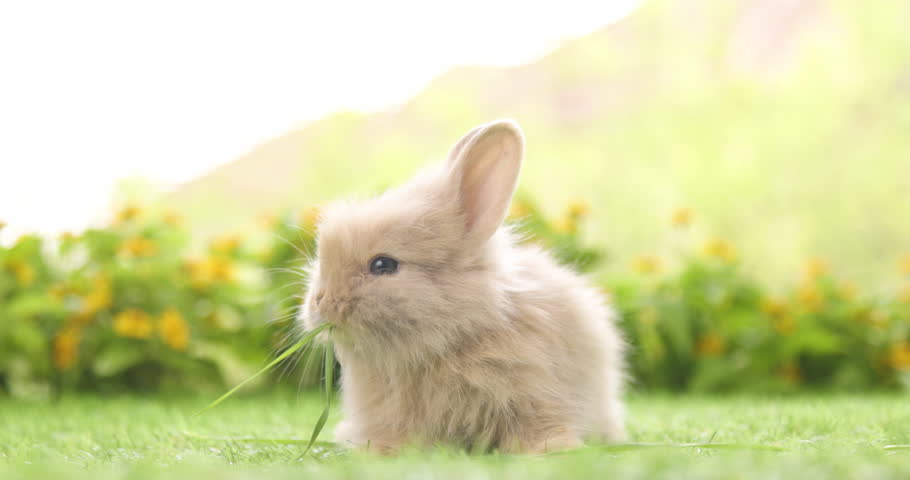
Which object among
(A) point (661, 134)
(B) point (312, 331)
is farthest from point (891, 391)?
(A) point (661, 134)

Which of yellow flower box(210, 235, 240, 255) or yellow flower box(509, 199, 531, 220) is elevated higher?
yellow flower box(210, 235, 240, 255)

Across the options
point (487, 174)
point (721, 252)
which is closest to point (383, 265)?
point (487, 174)

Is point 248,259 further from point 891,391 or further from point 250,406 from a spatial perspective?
point 891,391

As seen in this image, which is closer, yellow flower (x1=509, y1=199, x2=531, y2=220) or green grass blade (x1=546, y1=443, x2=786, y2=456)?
green grass blade (x1=546, y1=443, x2=786, y2=456)

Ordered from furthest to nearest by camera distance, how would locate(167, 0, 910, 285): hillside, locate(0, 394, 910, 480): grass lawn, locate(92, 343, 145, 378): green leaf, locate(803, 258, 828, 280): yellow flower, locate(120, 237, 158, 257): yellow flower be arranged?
locate(167, 0, 910, 285): hillside → locate(803, 258, 828, 280): yellow flower → locate(120, 237, 158, 257): yellow flower → locate(92, 343, 145, 378): green leaf → locate(0, 394, 910, 480): grass lawn

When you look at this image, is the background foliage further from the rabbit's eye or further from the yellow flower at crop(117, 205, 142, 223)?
the rabbit's eye

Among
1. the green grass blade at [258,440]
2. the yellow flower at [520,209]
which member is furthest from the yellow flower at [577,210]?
the green grass blade at [258,440]

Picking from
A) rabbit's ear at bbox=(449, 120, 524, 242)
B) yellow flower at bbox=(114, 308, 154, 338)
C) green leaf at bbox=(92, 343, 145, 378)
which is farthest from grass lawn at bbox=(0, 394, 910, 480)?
rabbit's ear at bbox=(449, 120, 524, 242)
